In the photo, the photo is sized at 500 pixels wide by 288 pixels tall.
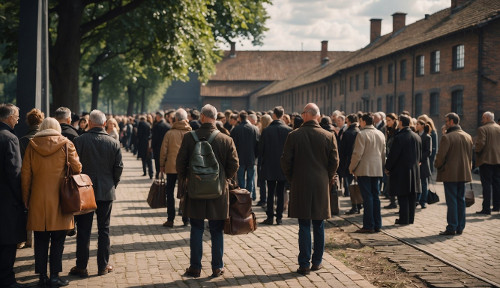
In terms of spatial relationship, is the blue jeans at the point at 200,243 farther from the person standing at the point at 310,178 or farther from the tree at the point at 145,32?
the tree at the point at 145,32

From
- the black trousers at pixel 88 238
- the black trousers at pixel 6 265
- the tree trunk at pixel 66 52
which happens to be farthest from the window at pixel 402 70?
the black trousers at pixel 6 265

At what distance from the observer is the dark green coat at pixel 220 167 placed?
7.32 metres

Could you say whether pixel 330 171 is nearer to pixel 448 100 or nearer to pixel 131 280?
pixel 131 280

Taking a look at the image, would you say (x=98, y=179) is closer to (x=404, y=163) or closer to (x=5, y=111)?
(x=5, y=111)

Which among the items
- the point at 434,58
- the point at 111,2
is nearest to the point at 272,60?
the point at 434,58

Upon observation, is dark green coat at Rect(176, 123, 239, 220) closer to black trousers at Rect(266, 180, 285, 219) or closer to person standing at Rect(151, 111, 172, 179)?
black trousers at Rect(266, 180, 285, 219)

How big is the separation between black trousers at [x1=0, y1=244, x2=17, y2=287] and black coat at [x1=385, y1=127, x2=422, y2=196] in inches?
269

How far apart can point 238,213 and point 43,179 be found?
240cm

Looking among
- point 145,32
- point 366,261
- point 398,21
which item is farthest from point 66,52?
point 398,21

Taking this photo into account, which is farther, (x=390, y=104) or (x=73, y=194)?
(x=390, y=104)

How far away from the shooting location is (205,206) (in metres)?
7.32

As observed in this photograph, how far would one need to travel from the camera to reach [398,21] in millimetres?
47219

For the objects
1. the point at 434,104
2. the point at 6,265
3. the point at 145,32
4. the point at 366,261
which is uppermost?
the point at 145,32

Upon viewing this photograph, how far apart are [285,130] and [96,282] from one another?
18.7ft
